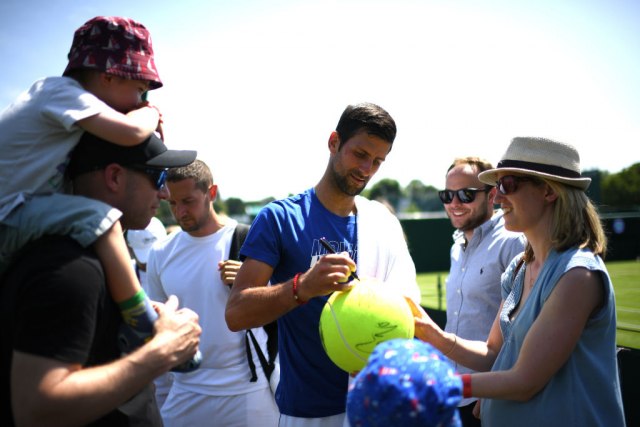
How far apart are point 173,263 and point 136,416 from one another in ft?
7.47

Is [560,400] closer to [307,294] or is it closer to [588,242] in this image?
[588,242]

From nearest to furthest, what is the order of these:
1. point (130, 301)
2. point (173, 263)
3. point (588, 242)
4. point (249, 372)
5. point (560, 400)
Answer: point (130, 301) < point (560, 400) < point (588, 242) < point (249, 372) < point (173, 263)

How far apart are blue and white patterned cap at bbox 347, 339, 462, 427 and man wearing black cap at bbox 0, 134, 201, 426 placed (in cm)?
77

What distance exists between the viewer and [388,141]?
2.91 meters

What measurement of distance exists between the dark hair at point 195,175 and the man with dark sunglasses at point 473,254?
2.33 m

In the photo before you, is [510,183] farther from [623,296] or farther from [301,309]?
[623,296]

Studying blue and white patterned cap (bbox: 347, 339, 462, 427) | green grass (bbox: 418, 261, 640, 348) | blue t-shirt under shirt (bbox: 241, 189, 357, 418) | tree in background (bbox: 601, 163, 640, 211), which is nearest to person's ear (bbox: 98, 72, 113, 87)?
blue t-shirt under shirt (bbox: 241, 189, 357, 418)

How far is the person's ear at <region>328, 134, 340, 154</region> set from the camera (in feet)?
9.86

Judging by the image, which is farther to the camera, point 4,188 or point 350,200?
point 350,200

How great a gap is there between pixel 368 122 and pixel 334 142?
0.30m

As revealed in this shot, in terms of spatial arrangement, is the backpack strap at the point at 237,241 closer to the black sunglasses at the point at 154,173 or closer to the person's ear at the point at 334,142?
the person's ear at the point at 334,142

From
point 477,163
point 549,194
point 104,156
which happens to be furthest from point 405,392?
point 477,163

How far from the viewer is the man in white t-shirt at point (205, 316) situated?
3.67 meters

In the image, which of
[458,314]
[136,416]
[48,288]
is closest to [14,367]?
[48,288]
